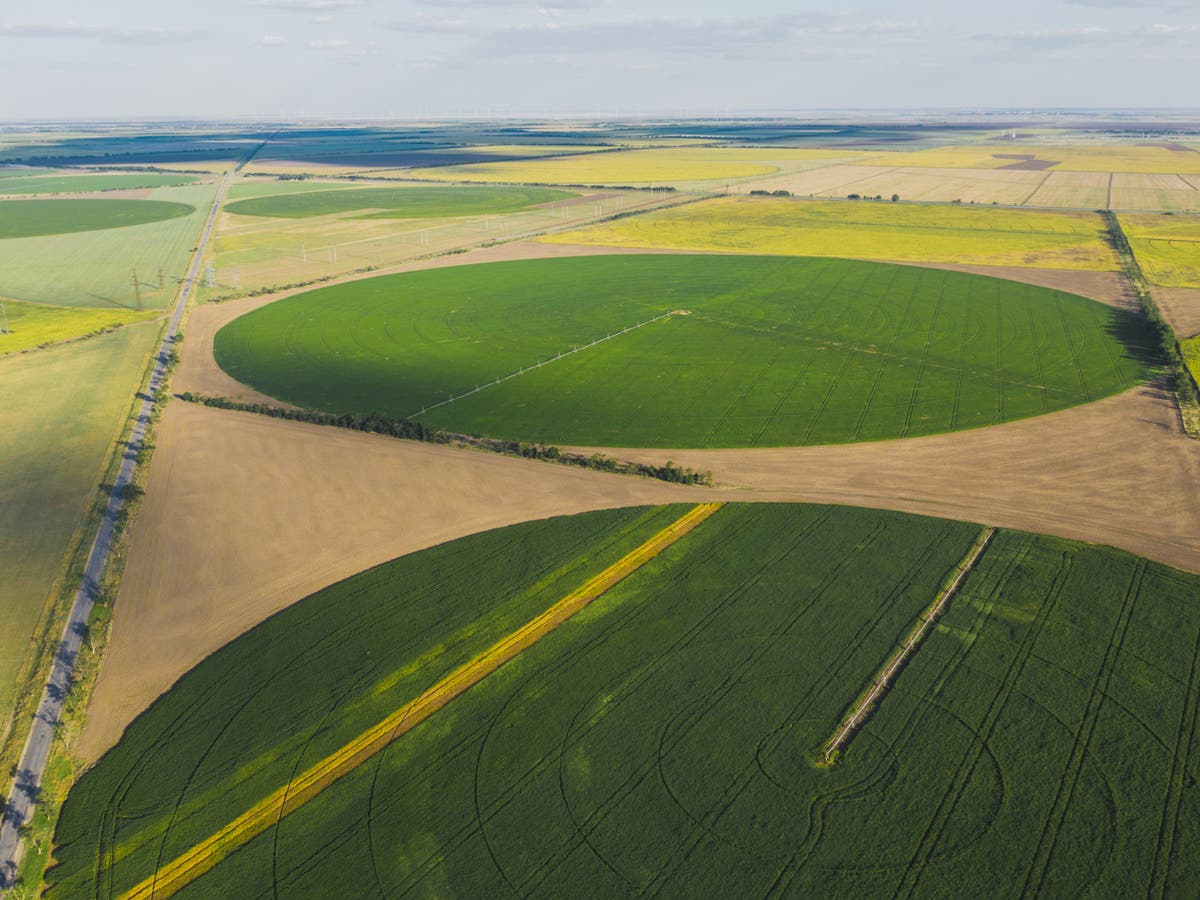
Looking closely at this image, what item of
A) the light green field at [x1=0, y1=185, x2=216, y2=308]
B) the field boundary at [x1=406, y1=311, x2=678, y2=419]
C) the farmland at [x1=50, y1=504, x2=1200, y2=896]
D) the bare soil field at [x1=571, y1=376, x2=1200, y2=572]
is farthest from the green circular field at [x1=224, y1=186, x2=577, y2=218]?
the farmland at [x1=50, y1=504, x2=1200, y2=896]

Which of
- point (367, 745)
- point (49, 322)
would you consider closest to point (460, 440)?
point (367, 745)

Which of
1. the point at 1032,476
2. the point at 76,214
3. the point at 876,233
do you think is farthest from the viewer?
the point at 76,214

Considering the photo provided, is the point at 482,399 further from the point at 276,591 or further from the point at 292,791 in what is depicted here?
the point at 292,791

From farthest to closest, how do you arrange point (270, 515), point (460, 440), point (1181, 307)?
1. point (1181, 307)
2. point (460, 440)
3. point (270, 515)

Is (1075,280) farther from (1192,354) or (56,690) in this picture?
(56,690)

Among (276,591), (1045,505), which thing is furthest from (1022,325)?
(276,591)
